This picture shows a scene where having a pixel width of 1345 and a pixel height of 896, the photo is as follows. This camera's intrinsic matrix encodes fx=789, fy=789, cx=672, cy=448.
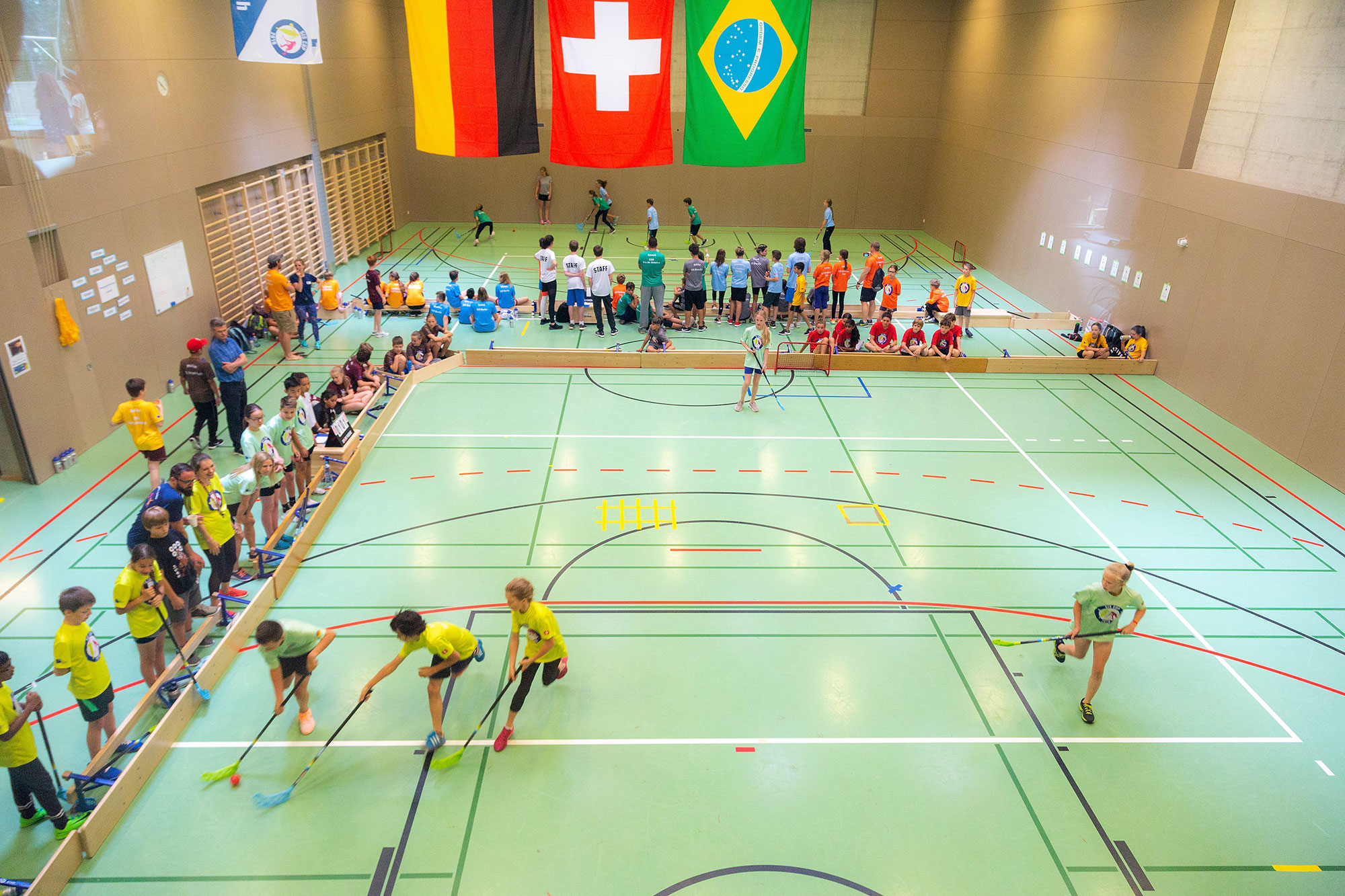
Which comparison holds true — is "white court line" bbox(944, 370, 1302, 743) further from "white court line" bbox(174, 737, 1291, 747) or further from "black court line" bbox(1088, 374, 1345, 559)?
"black court line" bbox(1088, 374, 1345, 559)

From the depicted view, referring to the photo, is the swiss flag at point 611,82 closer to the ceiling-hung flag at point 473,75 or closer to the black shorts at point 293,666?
the ceiling-hung flag at point 473,75

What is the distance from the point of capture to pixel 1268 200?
39.7 ft

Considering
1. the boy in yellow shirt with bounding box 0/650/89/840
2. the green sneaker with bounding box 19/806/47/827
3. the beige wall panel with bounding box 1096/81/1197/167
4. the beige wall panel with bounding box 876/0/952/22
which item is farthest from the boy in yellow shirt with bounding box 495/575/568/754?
the beige wall panel with bounding box 876/0/952/22

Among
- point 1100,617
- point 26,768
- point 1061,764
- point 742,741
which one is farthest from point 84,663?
point 1100,617

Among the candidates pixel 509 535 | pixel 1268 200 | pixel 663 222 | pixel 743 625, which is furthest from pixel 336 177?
pixel 1268 200

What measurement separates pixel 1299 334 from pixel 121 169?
686 inches

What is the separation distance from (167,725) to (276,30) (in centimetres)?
957

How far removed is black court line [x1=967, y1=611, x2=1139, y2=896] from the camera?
Answer: 561 centimetres

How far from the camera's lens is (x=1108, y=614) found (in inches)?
267

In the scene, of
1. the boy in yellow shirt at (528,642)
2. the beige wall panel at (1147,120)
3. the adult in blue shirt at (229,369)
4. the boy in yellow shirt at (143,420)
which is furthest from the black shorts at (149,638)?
the beige wall panel at (1147,120)

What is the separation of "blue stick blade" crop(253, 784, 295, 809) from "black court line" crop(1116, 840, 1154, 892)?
6.17 meters

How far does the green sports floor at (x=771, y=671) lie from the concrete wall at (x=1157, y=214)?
1.17 metres

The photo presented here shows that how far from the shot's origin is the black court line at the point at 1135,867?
5.47 metres

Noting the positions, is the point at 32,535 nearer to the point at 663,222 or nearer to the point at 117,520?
the point at 117,520
